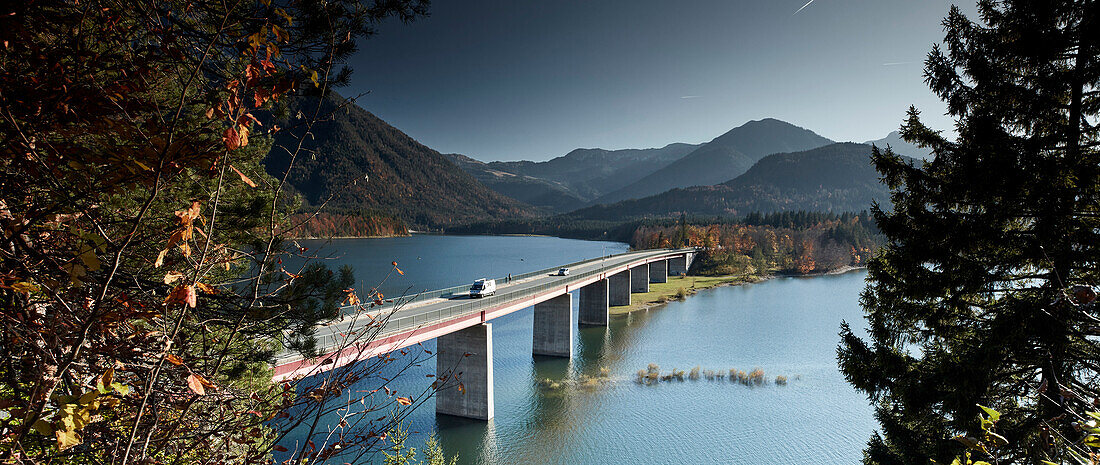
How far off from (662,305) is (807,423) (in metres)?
30.8

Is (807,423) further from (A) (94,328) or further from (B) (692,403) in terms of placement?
(A) (94,328)

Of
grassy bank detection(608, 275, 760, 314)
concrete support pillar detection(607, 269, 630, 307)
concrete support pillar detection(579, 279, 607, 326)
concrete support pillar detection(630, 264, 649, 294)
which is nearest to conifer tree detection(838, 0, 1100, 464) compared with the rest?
concrete support pillar detection(579, 279, 607, 326)

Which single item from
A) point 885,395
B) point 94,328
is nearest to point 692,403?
point 885,395

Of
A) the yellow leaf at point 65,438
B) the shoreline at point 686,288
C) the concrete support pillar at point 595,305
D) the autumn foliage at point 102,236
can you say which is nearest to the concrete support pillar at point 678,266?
the shoreline at point 686,288

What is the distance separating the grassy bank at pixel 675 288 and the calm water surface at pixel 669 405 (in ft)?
30.6

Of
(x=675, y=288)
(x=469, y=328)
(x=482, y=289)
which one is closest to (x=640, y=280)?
(x=675, y=288)

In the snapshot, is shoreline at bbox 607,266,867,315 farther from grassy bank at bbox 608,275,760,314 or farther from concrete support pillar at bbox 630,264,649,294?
concrete support pillar at bbox 630,264,649,294

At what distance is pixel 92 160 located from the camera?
2.40 meters

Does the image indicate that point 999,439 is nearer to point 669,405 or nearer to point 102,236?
point 102,236

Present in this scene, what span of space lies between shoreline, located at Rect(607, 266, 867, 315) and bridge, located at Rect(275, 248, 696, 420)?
844 centimetres

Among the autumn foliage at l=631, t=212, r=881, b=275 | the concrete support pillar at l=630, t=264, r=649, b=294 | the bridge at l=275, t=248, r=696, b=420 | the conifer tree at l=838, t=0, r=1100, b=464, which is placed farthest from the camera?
the autumn foliage at l=631, t=212, r=881, b=275

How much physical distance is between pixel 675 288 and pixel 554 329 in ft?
118

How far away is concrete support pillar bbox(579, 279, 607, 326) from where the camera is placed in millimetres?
43625

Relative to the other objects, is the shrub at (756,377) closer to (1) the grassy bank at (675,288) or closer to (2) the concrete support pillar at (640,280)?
(1) the grassy bank at (675,288)
